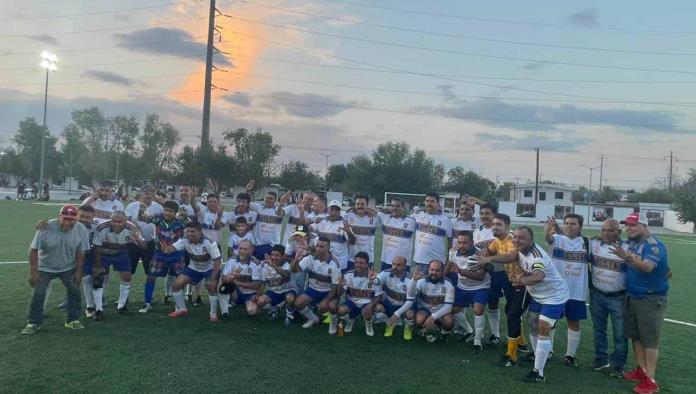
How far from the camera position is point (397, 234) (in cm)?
829

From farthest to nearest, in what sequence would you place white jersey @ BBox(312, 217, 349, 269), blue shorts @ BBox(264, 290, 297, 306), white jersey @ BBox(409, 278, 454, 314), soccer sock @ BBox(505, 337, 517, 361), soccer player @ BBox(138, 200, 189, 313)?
white jersey @ BBox(312, 217, 349, 269), soccer player @ BBox(138, 200, 189, 313), blue shorts @ BBox(264, 290, 297, 306), white jersey @ BBox(409, 278, 454, 314), soccer sock @ BBox(505, 337, 517, 361)

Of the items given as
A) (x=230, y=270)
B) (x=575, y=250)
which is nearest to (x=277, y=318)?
(x=230, y=270)

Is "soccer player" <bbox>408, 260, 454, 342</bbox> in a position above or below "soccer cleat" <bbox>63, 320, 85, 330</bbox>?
above

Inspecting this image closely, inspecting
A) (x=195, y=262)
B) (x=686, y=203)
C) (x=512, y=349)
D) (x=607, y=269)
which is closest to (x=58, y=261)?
(x=195, y=262)

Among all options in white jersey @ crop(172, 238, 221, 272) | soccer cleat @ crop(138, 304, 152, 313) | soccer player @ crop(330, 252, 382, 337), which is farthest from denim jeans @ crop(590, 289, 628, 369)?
soccer cleat @ crop(138, 304, 152, 313)

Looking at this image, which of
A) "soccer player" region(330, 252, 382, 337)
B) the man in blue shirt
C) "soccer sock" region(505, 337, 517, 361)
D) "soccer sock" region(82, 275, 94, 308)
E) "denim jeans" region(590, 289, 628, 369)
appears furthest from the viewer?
"soccer sock" region(82, 275, 94, 308)

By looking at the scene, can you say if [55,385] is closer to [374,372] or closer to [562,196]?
[374,372]

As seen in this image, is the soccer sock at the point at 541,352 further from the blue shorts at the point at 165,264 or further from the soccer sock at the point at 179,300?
the blue shorts at the point at 165,264

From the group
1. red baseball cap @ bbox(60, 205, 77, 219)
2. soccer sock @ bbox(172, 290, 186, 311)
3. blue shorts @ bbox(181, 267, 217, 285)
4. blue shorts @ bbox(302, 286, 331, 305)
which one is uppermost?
red baseball cap @ bbox(60, 205, 77, 219)

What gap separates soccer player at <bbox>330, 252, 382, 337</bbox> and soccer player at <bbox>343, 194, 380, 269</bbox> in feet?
3.00

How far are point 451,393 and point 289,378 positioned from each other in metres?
1.74

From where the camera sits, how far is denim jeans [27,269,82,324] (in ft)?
21.3

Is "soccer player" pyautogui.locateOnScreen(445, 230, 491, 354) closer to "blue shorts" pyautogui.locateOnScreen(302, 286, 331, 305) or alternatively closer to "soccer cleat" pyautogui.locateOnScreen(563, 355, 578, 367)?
"soccer cleat" pyautogui.locateOnScreen(563, 355, 578, 367)

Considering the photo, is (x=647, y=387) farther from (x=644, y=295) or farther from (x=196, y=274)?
(x=196, y=274)
